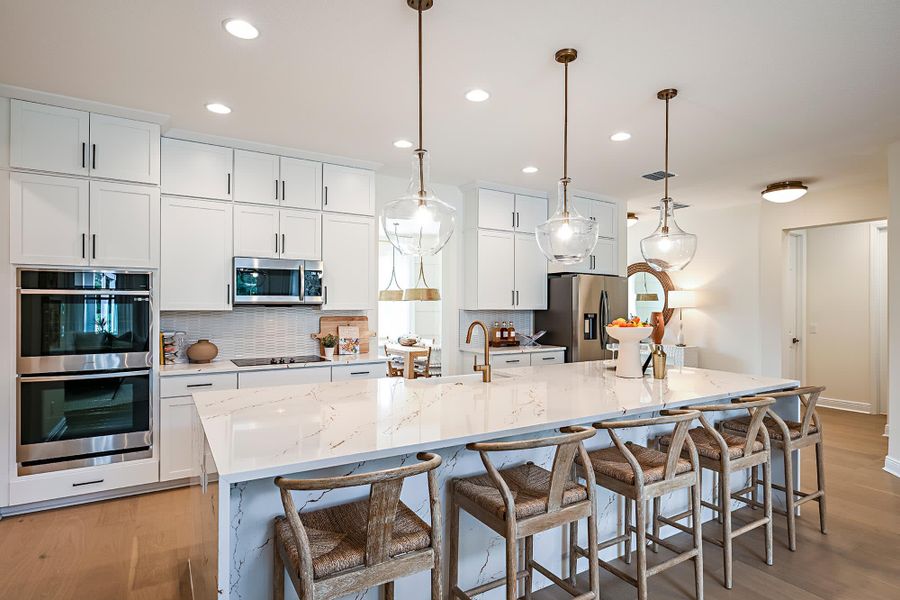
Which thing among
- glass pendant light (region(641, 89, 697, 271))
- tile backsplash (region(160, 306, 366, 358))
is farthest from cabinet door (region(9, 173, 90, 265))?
glass pendant light (region(641, 89, 697, 271))

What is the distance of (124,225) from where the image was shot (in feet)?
11.2

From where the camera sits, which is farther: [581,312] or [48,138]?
[581,312]

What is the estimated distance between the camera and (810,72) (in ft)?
8.94

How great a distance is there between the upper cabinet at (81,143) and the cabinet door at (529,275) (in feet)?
11.5

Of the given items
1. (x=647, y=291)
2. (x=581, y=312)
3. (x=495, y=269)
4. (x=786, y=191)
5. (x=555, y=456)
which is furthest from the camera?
(x=647, y=291)

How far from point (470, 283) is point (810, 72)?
330 centimetres

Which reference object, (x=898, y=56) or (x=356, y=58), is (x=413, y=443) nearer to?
(x=356, y=58)

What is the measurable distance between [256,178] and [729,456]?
12.3ft

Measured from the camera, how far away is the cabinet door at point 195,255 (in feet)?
12.0

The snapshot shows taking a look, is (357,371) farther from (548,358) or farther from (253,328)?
(548,358)

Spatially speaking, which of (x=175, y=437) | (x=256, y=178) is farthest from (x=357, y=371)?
(x=256, y=178)

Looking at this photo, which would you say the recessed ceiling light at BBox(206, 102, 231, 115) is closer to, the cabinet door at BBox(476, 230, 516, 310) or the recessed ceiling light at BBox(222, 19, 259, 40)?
the recessed ceiling light at BBox(222, 19, 259, 40)

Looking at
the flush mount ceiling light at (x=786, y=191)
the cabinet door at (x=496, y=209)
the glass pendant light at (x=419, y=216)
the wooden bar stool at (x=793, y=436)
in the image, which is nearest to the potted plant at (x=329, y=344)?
the cabinet door at (x=496, y=209)

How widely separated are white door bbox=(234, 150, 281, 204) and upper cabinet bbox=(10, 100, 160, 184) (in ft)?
1.92
